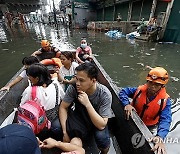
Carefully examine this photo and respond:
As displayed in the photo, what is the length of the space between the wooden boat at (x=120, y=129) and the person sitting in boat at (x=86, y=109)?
0.35m

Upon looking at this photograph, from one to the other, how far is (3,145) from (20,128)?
0.14 meters

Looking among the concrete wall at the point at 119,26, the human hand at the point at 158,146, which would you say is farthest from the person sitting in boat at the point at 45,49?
the concrete wall at the point at 119,26

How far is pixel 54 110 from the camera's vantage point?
242 centimetres

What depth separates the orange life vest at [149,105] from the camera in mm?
2299

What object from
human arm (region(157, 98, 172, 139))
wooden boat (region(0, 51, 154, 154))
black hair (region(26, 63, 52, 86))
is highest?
black hair (region(26, 63, 52, 86))

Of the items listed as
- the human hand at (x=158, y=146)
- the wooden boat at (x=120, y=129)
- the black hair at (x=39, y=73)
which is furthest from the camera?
the black hair at (x=39, y=73)

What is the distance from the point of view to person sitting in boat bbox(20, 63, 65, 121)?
2.12 m

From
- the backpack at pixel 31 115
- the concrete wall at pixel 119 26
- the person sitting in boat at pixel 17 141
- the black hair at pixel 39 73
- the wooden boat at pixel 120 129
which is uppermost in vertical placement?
the person sitting in boat at pixel 17 141

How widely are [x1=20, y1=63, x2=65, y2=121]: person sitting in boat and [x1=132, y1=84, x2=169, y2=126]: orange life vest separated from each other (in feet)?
3.93

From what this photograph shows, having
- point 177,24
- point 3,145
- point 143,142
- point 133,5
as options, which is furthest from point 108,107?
point 133,5

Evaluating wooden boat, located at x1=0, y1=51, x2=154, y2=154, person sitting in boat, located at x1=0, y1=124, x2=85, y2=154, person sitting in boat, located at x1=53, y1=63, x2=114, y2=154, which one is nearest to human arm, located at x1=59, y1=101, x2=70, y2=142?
person sitting in boat, located at x1=53, y1=63, x2=114, y2=154

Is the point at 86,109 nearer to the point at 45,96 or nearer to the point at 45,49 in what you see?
the point at 45,96

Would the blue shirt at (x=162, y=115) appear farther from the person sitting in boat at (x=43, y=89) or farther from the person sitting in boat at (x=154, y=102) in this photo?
the person sitting in boat at (x=43, y=89)

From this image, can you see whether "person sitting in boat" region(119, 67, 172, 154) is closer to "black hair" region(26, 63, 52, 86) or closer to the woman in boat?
the woman in boat
